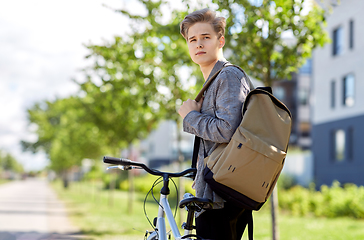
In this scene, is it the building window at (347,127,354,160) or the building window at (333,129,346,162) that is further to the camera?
the building window at (333,129,346,162)

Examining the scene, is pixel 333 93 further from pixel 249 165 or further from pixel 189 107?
pixel 249 165

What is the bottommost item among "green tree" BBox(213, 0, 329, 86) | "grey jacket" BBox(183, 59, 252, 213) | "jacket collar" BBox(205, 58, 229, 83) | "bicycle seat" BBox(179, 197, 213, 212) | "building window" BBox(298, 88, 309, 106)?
"bicycle seat" BBox(179, 197, 213, 212)

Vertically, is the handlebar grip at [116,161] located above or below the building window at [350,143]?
below

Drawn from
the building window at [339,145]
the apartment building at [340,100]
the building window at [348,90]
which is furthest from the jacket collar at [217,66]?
the building window at [339,145]

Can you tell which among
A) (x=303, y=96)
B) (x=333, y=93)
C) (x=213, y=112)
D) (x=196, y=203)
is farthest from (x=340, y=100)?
(x=196, y=203)

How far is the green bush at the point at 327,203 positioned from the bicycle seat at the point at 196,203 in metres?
12.3

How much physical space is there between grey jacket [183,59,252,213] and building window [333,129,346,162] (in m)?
19.9

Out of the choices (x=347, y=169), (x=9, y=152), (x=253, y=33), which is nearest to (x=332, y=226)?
(x=253, y=33)

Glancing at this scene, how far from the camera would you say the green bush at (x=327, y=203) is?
43.5ft

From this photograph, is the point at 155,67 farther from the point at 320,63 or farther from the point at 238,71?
the point at 320,63

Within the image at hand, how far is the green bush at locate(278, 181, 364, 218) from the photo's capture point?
13.3 metres

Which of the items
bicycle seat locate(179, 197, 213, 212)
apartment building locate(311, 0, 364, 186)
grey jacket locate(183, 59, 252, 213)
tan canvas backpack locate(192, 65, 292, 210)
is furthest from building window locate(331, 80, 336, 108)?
bicycle seat locate(179, 197, 213, 212)

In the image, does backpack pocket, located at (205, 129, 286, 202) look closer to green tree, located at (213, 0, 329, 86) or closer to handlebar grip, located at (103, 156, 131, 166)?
handlebar grip, located at (103, 156, 131, 166)

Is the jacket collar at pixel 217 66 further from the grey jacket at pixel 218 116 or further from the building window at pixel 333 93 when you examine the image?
the building window at pixel 333 93
